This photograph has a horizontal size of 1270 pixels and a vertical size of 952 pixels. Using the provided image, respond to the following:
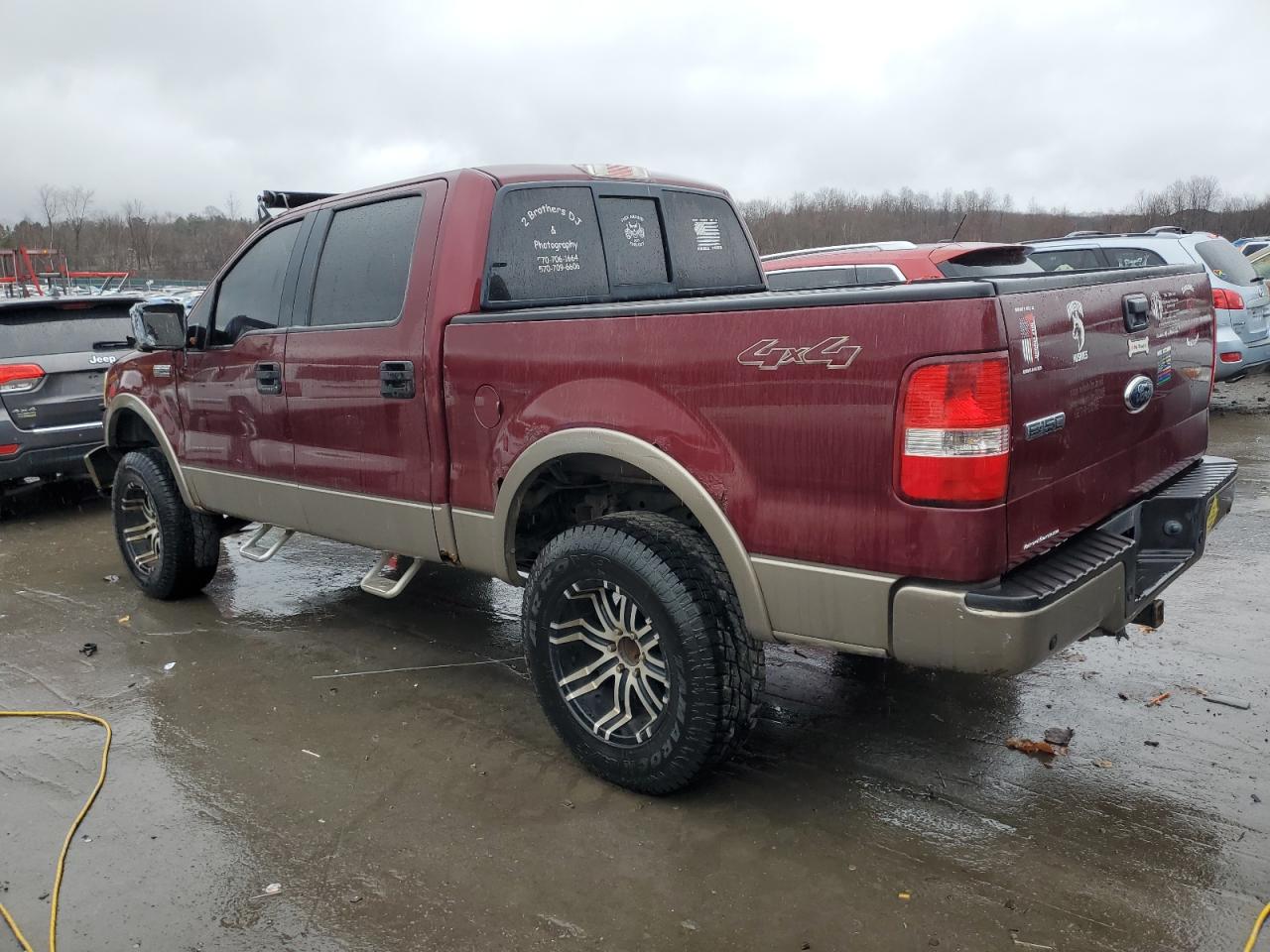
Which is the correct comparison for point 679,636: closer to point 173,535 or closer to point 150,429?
point 173,535

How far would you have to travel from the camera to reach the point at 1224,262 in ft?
31.8

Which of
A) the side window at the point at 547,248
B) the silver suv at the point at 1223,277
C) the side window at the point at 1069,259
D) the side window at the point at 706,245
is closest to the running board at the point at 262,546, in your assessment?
the side window at the point at 547,248

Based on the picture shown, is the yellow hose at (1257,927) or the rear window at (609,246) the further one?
the rear window at (609,246)

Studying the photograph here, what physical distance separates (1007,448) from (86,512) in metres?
7.67

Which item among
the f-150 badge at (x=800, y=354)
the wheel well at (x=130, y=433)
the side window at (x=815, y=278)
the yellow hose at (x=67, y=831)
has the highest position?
the side window at (x=815, y=278)

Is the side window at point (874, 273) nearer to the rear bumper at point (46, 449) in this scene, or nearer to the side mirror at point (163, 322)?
the side mirror at point (163, 322)

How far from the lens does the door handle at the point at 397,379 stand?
3666mm

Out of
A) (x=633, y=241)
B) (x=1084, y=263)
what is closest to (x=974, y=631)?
(x=633, y=241)

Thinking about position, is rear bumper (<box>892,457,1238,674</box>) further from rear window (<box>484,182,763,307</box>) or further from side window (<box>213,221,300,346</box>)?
side window (<box>213,221,300,346</box>)

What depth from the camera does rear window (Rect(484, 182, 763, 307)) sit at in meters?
3.71

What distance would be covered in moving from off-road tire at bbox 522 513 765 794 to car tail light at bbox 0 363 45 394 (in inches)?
225

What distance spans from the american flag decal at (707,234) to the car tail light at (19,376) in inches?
210

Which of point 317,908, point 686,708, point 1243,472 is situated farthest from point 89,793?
point 1243,472

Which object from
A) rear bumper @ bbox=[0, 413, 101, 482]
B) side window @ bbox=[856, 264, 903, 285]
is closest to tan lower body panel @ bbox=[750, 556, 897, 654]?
side window @ bbox=[856, 264, 903, 285]
